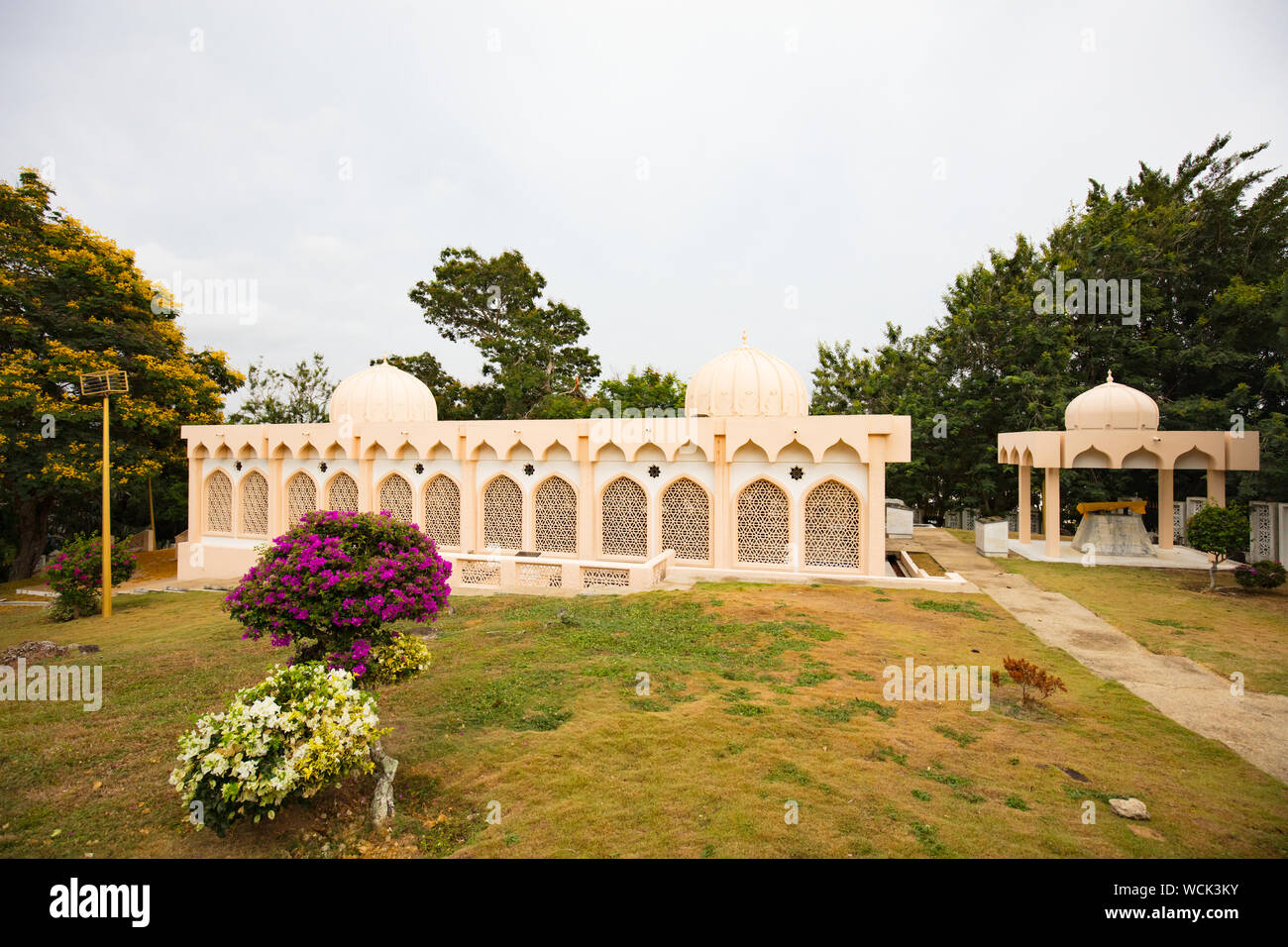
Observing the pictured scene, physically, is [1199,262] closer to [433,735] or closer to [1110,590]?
[1110,590]

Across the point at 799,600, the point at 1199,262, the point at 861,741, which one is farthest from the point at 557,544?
the point at 1199,262

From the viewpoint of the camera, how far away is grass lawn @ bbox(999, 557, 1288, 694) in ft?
26.7

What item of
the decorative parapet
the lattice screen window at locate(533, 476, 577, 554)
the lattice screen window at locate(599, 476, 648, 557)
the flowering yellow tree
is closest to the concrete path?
the decorative parapet

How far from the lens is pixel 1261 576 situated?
12.1m

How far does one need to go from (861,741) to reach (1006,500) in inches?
897

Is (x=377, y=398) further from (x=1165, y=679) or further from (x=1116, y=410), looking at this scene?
(x=1116, y=410)

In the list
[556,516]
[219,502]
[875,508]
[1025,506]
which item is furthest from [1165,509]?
[219,502]

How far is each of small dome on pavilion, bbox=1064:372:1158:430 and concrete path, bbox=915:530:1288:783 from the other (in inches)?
251

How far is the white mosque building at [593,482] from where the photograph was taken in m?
12.9

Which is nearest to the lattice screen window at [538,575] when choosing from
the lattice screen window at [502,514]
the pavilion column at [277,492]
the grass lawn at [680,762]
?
the lattice screen window at [502,514]

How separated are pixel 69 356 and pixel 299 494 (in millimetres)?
6681

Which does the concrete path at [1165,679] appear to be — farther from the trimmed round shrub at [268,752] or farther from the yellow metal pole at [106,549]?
the yellow metal pole at [106,549]

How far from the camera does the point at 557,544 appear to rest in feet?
49.3

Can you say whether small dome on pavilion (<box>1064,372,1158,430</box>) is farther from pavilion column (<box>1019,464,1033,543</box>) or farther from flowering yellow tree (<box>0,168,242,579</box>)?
flowering yellow tree (<box>0,168,242,579</box>)
